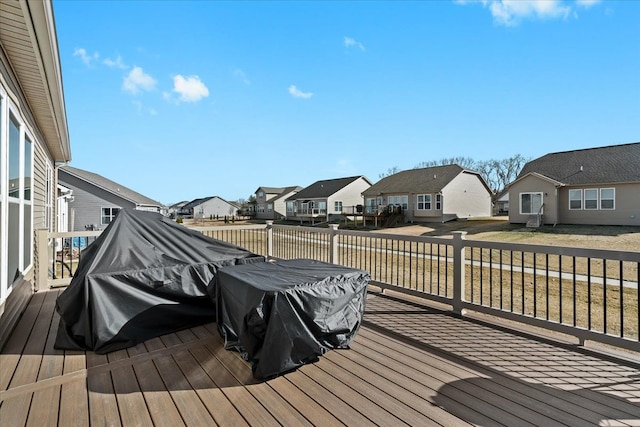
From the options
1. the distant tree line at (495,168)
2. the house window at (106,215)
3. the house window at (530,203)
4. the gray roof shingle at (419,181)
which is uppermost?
the distant tree line at (495,168)

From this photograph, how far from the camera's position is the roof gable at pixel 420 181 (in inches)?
987

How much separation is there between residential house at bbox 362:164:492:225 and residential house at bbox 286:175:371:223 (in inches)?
188

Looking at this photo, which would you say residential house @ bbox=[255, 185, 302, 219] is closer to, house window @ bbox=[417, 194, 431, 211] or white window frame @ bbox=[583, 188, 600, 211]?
house window @ bbox=[417, 194, 431, 211]

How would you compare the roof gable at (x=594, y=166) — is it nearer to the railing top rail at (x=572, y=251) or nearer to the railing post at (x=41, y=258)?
the railing top rail at (x=572, y=251)

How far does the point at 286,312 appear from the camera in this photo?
7.94 feet

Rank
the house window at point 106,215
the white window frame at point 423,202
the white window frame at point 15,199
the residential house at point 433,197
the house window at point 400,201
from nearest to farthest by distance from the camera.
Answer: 1. the white window frame at point 15,199
2. the house window at point 106,215
3. the residential house at point 433,197
4. the white window frame at point 423,202
5. the house window at point 400,201

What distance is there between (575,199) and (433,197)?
877 cm

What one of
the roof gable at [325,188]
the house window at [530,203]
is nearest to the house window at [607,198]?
the house window at [530,203]

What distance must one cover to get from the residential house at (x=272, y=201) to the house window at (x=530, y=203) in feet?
87.8

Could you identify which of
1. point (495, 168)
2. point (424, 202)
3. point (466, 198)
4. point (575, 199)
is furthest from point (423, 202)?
point (495, 168)

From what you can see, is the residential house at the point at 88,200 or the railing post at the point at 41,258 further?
the residential house at the point at 88,200

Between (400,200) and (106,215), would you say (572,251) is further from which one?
(400,200)

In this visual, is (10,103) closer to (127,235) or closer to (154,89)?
→ (127,235)

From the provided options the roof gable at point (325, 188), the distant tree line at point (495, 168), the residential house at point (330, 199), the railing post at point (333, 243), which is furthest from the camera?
the distant tree line at point (495, 168)
